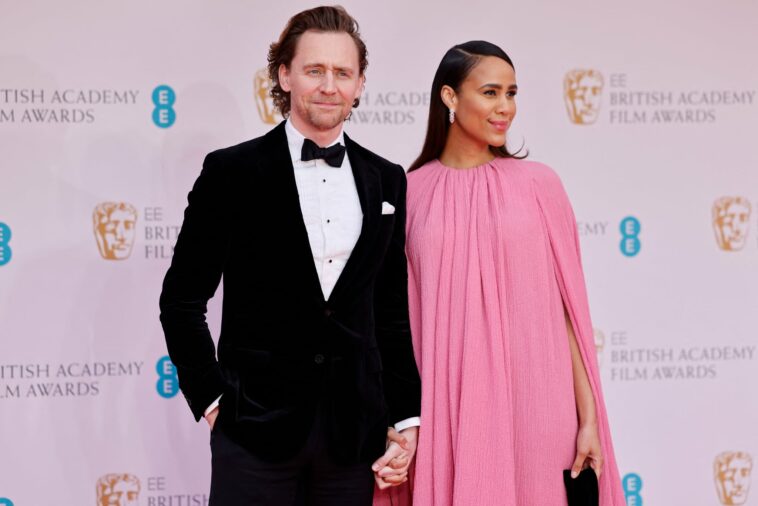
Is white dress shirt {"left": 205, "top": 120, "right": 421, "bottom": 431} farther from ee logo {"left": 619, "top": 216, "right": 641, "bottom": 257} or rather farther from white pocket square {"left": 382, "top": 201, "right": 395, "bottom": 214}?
ee logo {"left": 619, "top": 216, "right": 641, "bottom": 257}

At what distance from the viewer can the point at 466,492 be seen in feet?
6.63

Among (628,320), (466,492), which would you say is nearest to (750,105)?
(628,320)

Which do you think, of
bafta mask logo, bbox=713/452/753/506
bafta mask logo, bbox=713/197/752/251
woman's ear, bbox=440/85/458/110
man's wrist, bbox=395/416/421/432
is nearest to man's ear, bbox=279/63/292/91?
woman's ear, bbox=440/85/458/110

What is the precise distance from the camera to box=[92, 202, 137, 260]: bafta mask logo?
2.72 meters

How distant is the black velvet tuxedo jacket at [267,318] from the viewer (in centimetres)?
180

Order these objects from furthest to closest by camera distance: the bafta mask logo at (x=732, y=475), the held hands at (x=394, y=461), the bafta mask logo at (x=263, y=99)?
the bafta mask logo at (x=732, y=475) < the bafta mask logo at (x=263, y=99) < the held hands at (x=394, y=461)

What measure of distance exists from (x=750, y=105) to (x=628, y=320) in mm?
877

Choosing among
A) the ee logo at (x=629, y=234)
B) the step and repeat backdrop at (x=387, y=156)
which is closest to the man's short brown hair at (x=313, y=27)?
the step and repeat backdrop at (x=387, y=156)

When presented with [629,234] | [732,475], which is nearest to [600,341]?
[629,234]

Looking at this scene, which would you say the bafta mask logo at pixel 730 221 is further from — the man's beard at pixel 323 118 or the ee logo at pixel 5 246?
the ee logo at pixel 5 246

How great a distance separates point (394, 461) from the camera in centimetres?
192

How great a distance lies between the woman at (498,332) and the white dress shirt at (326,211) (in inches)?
11.6

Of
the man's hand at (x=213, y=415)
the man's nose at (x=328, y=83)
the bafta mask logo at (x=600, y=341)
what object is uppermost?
the man's nose at (x=328, y=83)

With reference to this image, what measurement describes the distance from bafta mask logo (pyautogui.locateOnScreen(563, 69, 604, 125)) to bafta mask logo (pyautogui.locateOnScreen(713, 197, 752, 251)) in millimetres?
563
